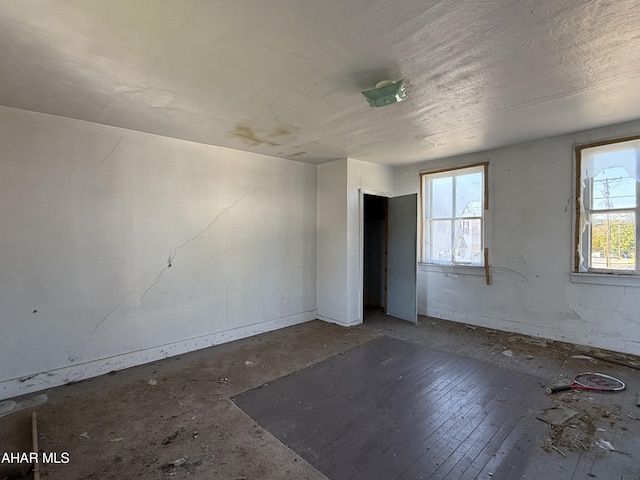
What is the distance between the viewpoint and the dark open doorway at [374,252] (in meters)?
6.18

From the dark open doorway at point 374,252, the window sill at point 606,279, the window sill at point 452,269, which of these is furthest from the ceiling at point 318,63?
the dark open doorway at point 374,252

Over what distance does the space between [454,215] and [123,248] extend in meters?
4.61

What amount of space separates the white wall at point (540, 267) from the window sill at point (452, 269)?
7 centimetres

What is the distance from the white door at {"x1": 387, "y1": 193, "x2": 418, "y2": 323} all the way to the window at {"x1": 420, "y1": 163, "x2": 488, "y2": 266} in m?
0.48

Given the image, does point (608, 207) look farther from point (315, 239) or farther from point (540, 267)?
point (315, 239)

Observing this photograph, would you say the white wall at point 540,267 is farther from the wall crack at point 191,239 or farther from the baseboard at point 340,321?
the wall crack at point 191,239

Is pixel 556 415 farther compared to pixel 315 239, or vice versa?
pixel 315 239

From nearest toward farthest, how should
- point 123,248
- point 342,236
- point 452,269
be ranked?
point 123,248 → point 342,236 → point 452,269

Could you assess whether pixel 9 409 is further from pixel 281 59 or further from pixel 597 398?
pixel 597 398

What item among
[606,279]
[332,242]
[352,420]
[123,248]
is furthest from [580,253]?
[123,248]

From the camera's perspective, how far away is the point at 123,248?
337cm

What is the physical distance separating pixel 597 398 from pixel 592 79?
2618 millimetres

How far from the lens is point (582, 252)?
3.79 metres

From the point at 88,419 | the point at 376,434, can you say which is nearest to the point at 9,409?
the point at 88,419
